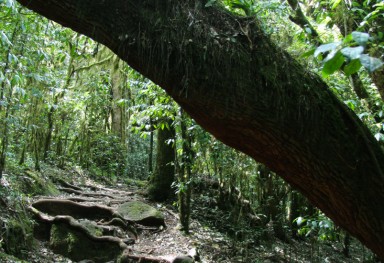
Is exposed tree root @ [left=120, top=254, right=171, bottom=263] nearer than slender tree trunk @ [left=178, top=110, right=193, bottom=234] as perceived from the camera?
Yes

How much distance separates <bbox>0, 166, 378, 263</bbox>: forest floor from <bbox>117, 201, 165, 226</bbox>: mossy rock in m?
0.19

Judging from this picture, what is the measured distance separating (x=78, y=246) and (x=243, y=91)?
6230 mm

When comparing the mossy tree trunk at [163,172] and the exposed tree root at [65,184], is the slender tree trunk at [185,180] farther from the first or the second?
the exposed tree root at [65,184]

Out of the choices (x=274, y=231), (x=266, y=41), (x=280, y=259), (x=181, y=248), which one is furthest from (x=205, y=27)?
(x=274, y=231)

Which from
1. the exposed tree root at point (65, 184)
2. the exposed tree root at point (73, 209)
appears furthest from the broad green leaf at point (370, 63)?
the exposed tree root at point (65, 184)

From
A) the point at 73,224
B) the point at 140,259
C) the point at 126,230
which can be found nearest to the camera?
the point at 140,259

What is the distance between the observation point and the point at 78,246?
750 centimetres

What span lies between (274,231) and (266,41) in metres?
8.51

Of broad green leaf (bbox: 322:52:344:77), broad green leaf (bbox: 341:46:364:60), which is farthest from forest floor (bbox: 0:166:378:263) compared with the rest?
broad green leaf (bbox: 341:46:364:60)

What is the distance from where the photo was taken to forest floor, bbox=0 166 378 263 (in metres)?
7.99

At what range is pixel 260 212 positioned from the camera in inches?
418

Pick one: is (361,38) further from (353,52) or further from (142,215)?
(142,215)

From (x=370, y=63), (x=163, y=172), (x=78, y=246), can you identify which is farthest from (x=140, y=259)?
(x=370, y=63)

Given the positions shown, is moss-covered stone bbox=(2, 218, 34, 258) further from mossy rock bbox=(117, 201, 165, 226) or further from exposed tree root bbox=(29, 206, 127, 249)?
mossy rock bbox=(117, 201, 165, 226)
